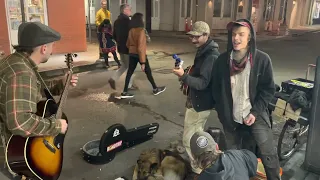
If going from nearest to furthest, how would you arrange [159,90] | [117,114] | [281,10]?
[117,114], [159,90], [281,10]

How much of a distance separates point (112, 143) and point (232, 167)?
2063 millimetres

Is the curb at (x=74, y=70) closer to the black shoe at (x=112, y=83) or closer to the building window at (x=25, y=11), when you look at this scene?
the black shoe at (x=112, y=83)

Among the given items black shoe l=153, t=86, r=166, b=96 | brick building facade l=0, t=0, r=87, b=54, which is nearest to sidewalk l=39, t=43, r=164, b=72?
brick building facade l=0, t=0, r=87, b=54

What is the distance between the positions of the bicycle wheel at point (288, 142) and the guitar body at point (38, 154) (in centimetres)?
268

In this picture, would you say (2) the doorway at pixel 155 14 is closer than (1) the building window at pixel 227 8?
Yes

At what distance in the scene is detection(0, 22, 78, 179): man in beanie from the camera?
1.88 m

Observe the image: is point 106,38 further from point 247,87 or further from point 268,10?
point 268,10

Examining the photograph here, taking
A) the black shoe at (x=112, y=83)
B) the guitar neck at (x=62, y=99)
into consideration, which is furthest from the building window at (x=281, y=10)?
the guitar neck at (x=62, y=99)

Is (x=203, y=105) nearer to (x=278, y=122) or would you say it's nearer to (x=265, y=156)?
(x=265, y=156)

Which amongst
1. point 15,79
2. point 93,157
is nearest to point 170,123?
point 93,157

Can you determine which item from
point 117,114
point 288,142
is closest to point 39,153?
point 117,114

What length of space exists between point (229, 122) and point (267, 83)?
494 mm

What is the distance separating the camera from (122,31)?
260 inches

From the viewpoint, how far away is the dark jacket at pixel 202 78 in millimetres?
3027
